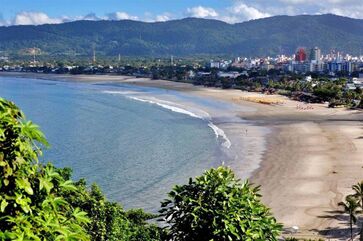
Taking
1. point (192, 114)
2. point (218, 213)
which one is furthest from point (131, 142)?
point (218, 213)

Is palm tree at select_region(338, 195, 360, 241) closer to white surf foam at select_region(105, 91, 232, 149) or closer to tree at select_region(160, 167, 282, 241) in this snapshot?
tree at select_region(160, 167, 282, 241)

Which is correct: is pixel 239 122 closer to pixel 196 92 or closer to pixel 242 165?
pixel 242 165

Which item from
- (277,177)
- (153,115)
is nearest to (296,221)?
(277,177)

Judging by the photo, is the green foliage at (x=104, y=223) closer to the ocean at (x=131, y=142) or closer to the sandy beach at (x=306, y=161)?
the sandy beach at (x=306, y=161)

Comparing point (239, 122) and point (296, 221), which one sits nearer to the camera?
point (296, 221)

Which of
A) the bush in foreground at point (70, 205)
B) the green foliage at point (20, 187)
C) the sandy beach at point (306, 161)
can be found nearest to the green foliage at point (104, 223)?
the bush in foreground at point (70, 205)

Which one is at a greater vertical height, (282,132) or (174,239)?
(174,239)
